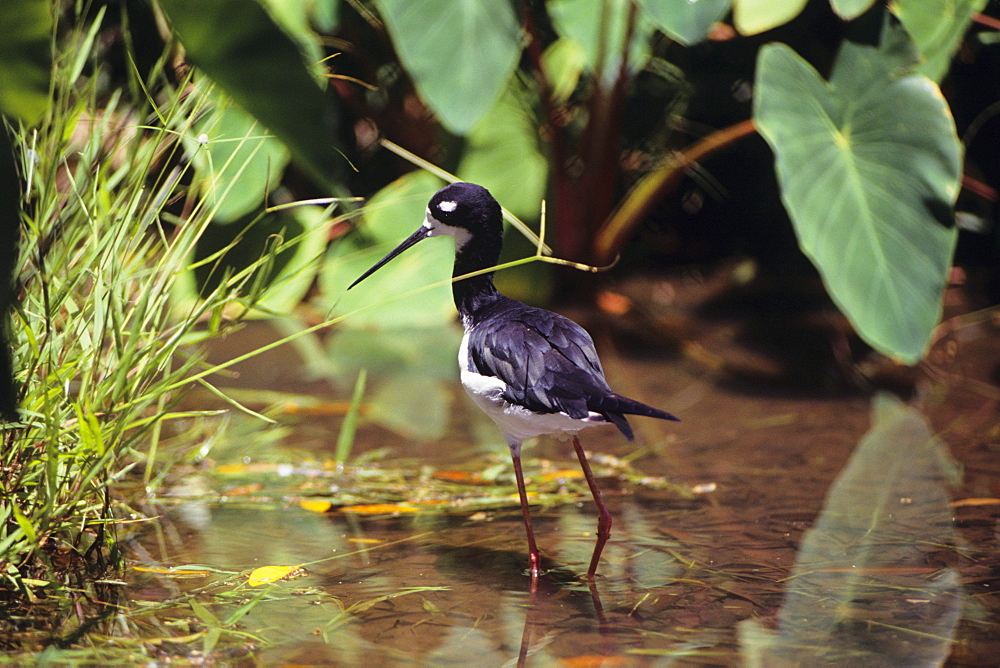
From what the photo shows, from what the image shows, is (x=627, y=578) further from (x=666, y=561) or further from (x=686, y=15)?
(x=686, y=15)

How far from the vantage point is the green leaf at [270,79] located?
0.73m

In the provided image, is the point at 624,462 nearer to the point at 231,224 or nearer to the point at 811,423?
the point at 811,423

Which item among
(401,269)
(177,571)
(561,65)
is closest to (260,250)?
(401,269)

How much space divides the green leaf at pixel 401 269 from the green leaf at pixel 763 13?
123 centimetres

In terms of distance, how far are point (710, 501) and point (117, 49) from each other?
315cm

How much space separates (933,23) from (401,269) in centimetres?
200

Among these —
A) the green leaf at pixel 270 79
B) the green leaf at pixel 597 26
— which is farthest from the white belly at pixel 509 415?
the green leaf at pixel 597 26

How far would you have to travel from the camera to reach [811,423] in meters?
2.76

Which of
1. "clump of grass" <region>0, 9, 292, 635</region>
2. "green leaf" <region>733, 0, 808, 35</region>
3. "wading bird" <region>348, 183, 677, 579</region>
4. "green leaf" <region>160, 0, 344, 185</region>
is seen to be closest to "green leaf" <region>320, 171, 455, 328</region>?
"green leaf" <region>733, 0, 808, 35</region>

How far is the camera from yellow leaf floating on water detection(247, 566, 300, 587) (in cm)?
163

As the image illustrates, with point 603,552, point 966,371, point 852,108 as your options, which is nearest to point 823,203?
point 852,108

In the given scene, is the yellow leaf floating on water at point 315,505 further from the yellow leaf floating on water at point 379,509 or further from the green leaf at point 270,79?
the green leaf at point 270,79

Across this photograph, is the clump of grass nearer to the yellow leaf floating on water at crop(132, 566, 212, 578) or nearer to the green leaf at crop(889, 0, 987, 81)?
the yellow leaf floating on water at crop(132, 566, 212, 578)

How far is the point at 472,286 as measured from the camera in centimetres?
193
